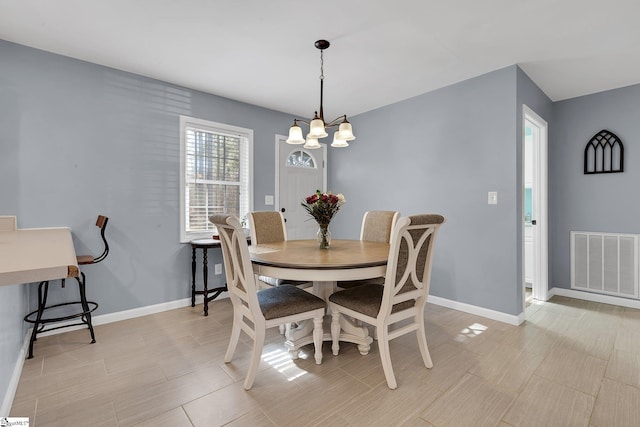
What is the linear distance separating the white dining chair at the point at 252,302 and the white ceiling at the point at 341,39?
1486mm

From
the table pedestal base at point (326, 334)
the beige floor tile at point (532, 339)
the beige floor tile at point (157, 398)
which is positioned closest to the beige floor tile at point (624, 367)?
the beige floor tile at point (532, 339)

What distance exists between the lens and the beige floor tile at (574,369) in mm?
1840

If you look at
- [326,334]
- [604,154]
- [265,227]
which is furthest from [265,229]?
[604,154]

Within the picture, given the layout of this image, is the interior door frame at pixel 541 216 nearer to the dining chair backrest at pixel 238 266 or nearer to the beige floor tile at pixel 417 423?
the beige floor tile at pixel 417 423

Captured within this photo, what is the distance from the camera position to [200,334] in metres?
2.58

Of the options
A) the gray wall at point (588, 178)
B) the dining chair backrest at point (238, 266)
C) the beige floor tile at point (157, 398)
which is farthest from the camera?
the gray wall at point (588, 178)

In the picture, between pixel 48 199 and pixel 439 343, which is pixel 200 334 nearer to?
pixel 48 199

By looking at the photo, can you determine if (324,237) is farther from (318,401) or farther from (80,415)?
(80,415)

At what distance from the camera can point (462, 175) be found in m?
3.19

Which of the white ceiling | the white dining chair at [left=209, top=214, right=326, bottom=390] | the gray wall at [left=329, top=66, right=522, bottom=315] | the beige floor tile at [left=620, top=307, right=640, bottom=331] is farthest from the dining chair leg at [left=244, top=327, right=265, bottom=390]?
the beige floor tile at [left=620, top=307, right=640, bottom=331]

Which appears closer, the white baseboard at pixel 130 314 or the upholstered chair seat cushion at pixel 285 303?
the upholstered chair seat cushion at pixel 285 303

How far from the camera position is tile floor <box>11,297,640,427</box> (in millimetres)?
1560

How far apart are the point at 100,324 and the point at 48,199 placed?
4.00ft

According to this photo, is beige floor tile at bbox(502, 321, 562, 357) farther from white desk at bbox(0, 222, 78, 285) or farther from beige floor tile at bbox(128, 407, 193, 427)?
white desk at bbox(0, 222, 78, 285)
